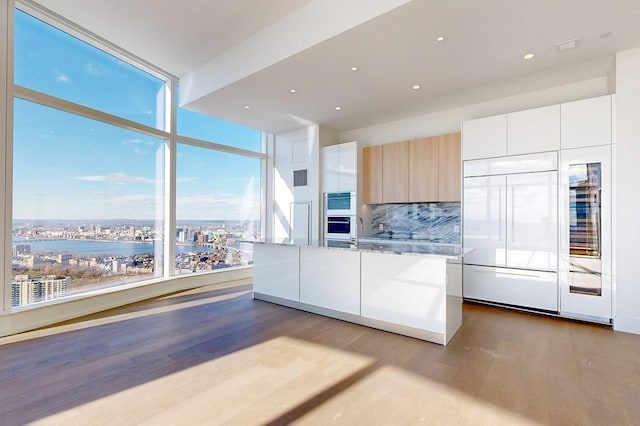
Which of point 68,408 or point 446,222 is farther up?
point 446,222

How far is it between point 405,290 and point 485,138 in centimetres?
270

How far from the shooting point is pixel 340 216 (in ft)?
19.4

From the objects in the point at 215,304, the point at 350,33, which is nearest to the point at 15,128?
the point at 215,304

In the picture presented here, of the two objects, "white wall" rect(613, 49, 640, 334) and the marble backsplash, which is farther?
the marble backsplash

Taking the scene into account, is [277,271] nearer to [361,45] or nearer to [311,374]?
[311,374]

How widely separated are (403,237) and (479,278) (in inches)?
64.9

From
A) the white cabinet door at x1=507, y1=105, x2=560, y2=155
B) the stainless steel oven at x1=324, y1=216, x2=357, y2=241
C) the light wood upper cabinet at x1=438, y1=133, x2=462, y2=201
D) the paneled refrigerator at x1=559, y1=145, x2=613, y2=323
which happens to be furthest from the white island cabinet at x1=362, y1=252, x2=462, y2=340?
the stainless steel oven at x1=324, y1=216, x2=357, y2=241

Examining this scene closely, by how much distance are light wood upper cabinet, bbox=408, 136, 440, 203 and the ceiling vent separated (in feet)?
6.40

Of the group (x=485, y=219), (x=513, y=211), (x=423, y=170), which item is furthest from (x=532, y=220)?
(x=423, y=170)

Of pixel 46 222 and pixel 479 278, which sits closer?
pixel 46 222

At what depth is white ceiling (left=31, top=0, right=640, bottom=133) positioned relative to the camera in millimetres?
2773

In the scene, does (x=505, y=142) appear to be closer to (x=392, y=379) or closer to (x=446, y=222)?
(x=446, y=222)

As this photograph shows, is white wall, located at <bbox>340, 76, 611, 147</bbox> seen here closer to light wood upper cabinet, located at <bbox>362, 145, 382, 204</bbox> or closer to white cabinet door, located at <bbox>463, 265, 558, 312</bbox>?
light wood upper cabinet, located at <bbox>362, 145, 382, 204</bbox>

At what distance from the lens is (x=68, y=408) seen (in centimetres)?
197
